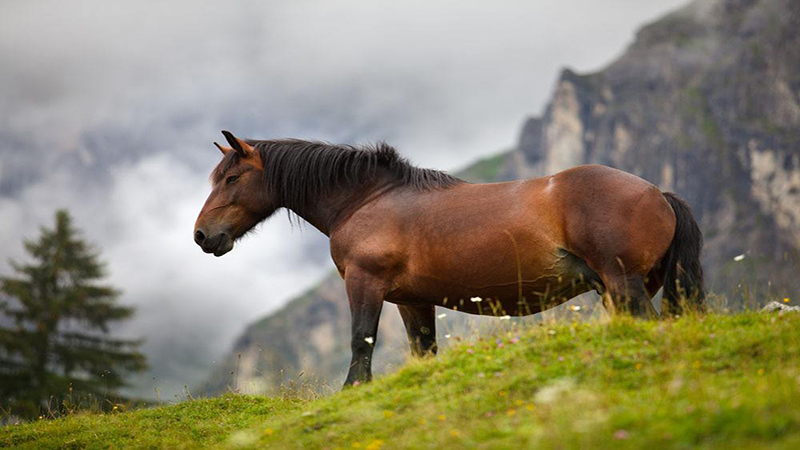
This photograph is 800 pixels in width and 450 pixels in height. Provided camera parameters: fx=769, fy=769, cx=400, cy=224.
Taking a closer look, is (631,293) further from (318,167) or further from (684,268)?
(318,167)

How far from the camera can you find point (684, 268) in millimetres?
8562


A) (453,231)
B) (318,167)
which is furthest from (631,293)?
(318,167)

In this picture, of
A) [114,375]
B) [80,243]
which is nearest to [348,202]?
[114,375]

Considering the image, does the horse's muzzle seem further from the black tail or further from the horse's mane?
the black tail

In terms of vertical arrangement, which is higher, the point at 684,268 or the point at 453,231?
the point at 453,231

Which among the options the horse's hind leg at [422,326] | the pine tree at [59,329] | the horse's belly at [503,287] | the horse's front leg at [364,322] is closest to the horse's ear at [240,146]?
the horse's front leg at [364,322]

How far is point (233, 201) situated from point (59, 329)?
25.2 meters

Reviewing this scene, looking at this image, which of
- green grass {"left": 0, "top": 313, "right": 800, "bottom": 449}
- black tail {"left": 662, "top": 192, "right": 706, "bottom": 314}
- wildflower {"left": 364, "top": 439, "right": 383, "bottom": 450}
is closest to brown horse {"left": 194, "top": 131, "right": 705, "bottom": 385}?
black tail {"left": 662, "top": 192, "right": 706, "bottom": 314}

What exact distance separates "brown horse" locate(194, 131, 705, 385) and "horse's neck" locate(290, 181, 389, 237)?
2cm

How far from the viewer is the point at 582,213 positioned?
27.9 ft

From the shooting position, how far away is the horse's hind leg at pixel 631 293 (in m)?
8.29

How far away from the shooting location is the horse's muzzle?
1033cm

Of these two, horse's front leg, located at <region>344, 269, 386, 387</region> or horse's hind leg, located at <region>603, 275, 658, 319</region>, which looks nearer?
horse's hind leg, located at <region>603, 275, 658, 319</region>

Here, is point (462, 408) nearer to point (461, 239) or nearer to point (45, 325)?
point (461, 239)
